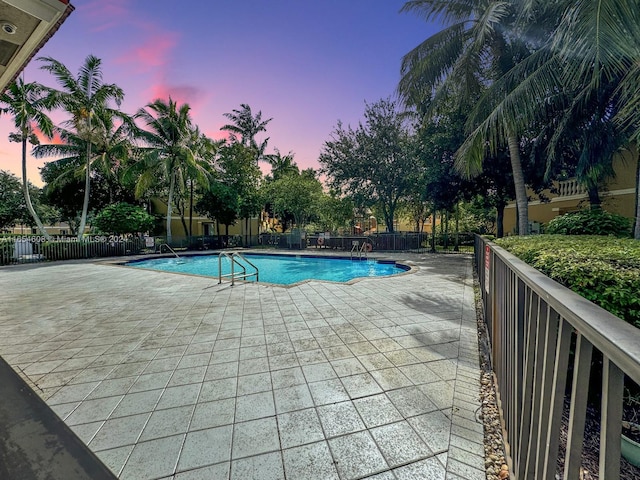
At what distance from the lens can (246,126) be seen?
22453mm

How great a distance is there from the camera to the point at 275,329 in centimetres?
363

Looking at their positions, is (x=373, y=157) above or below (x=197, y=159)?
below

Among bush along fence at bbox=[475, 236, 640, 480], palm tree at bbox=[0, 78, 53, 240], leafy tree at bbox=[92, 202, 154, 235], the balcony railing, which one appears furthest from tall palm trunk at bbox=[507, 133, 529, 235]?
palm tree at bbox=[0, 78, 53, 240]

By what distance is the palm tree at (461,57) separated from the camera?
26.1 ft

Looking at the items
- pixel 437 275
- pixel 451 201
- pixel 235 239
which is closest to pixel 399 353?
pixel 437 275

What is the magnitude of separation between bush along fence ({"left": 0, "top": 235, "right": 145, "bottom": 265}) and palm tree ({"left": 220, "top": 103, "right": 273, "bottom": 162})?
38.5 ft

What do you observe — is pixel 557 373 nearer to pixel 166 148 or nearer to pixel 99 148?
pixel 166 148

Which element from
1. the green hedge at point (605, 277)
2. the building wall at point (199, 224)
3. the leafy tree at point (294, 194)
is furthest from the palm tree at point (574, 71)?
the building wall at point (199, 224)

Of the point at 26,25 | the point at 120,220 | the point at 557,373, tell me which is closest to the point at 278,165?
the point at 120,220

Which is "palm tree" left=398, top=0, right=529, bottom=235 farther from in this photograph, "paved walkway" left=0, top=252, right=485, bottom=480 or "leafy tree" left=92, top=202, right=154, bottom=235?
"leafy tree" left=92, top=202, right=154, bottom=235

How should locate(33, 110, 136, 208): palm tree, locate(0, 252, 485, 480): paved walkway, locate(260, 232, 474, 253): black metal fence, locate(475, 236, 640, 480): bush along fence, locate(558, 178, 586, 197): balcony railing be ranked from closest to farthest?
1. locate(475, 236, 640, 480): bush along fence
2. locate(0, 252, 485, 480): paved walkway
3. locate(558, 178, 586, 197): balcony railing
4. locate(33, 110, 136, 208): palm tree
5. locate(260, 232, 474, 253): black metal fence

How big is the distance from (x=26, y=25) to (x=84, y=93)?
14746 mm

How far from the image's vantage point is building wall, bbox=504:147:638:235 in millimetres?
10406

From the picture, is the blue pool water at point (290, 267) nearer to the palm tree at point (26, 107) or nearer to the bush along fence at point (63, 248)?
the bush along fence at point (63, 248)
